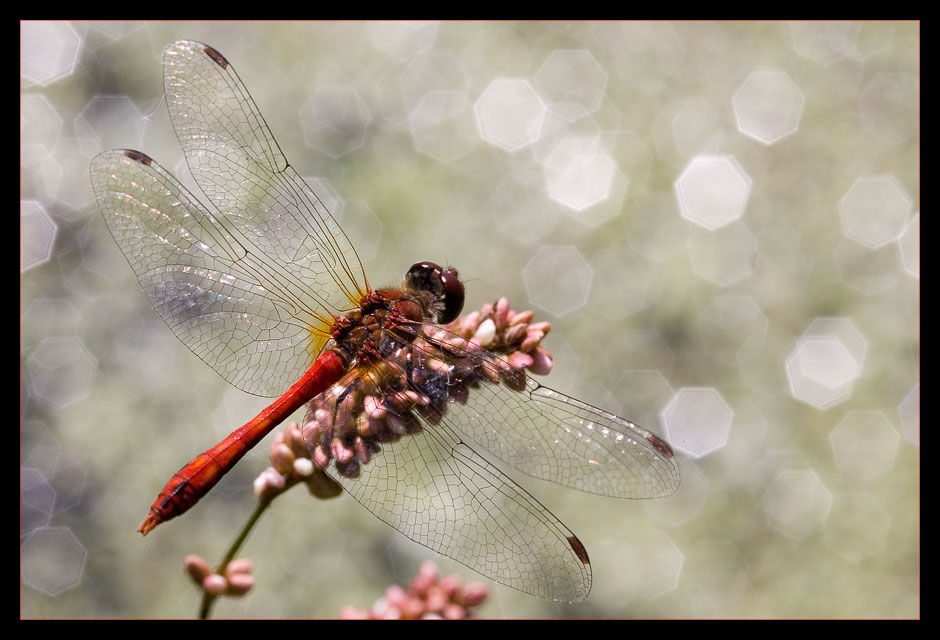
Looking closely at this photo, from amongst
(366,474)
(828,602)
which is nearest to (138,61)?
(366,474)

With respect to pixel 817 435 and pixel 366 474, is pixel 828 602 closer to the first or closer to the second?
pixel 817 435

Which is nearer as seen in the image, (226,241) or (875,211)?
(226,241)

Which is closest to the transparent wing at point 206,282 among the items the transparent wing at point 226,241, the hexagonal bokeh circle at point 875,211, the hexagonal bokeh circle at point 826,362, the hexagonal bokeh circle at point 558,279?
the transparent wing at point 226,241

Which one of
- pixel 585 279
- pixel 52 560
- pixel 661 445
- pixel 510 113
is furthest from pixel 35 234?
pixel 661 445

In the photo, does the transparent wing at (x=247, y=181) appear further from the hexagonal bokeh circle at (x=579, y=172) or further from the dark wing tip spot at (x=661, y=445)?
the hexagonal bokeh circle at (x=579, y=172)

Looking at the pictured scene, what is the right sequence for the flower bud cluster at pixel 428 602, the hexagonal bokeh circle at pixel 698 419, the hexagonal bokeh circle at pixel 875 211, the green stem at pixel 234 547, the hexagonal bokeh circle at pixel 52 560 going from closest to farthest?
1. the green stem at pixel 234 547
2. the flower bud cluster at pixel 428 602
3. the hexagonal bokeh circle at pixel 52 560
4. the hexagonal bokeh circle at pixel 698 419
5. the hexagonal bokeh circle at pixel 875 211

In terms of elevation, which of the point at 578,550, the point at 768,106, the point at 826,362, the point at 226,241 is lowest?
the point at 578,550

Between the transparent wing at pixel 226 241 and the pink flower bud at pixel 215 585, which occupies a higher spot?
the transparent wing at pixel 226 241

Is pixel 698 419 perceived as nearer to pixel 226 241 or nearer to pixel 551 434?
pixel 551 434
